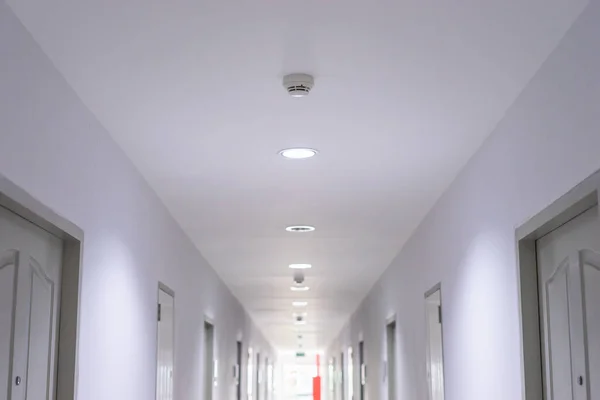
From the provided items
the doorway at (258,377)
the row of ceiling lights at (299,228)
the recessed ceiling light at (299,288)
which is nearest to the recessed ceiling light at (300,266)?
the row of ceiling lights at (299,228)

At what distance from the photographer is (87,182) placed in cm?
334

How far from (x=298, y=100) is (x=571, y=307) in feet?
4.25

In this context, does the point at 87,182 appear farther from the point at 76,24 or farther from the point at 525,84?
the point at 525,84

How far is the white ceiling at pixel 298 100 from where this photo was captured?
250 centimetres

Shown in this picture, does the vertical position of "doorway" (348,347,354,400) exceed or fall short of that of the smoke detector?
it falls short

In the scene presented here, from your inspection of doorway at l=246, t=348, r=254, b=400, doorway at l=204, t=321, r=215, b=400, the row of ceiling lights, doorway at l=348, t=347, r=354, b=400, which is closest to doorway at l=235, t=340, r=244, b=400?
the row of ceiling lights

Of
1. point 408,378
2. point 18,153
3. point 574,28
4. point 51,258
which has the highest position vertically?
point 574,28

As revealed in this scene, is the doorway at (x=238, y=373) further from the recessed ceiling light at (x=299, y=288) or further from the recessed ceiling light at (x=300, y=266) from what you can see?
the recessed ceiling light at (x=300, y=266)

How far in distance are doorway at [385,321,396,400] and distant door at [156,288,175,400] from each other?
10.4 ft

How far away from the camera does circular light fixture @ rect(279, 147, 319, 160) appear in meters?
4.04

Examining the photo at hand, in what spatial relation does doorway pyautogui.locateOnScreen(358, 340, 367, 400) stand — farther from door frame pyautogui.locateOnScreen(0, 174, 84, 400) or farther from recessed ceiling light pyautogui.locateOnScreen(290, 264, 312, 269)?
door frame pyautogui.locateOnScreen(0, 174, 84, 400)

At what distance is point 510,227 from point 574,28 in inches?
42.1

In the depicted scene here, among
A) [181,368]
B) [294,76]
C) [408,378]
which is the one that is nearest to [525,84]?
[294,76]

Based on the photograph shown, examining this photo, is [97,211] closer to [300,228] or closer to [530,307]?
[530,307]
